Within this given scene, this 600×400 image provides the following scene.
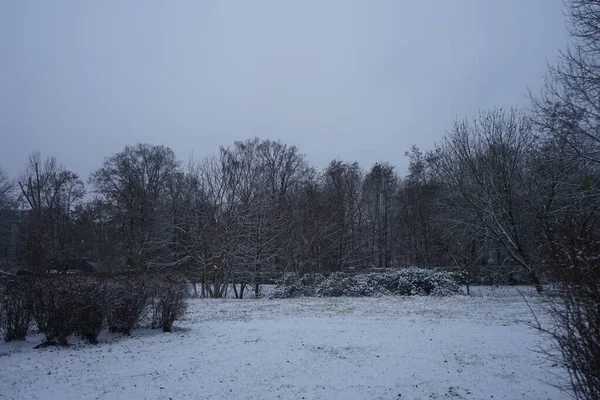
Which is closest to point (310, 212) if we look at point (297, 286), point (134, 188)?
point (297, 286)

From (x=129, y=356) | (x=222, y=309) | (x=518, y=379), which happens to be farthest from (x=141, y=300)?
(x=518, y=379)

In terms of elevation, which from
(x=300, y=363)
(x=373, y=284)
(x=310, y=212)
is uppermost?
(x=310, y=212)

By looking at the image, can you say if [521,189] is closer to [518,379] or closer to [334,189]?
[518,379]

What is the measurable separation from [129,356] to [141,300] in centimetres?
Answer: 228

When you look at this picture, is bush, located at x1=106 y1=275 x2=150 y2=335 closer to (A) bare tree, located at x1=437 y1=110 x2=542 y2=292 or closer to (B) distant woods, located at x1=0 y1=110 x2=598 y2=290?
(B) distant woods, located at x1=0 y1=110 x2=598 y2=290

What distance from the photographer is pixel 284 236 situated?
87.4 feet

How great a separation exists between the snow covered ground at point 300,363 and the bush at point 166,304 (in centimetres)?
39

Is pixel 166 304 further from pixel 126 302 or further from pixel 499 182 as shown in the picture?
pixel 499 182

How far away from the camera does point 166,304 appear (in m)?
9.77

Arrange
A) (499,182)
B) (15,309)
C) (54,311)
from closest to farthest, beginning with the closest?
1. (54,311)
2. (15,309)
3. (499,182)

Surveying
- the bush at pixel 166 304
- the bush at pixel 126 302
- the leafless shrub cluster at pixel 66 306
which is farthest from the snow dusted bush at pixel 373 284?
the leafless shrub cluster at pixel 66 306

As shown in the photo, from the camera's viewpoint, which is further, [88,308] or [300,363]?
[88,308]

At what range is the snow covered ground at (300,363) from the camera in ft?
17.7

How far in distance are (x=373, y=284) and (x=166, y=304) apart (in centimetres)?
1209
